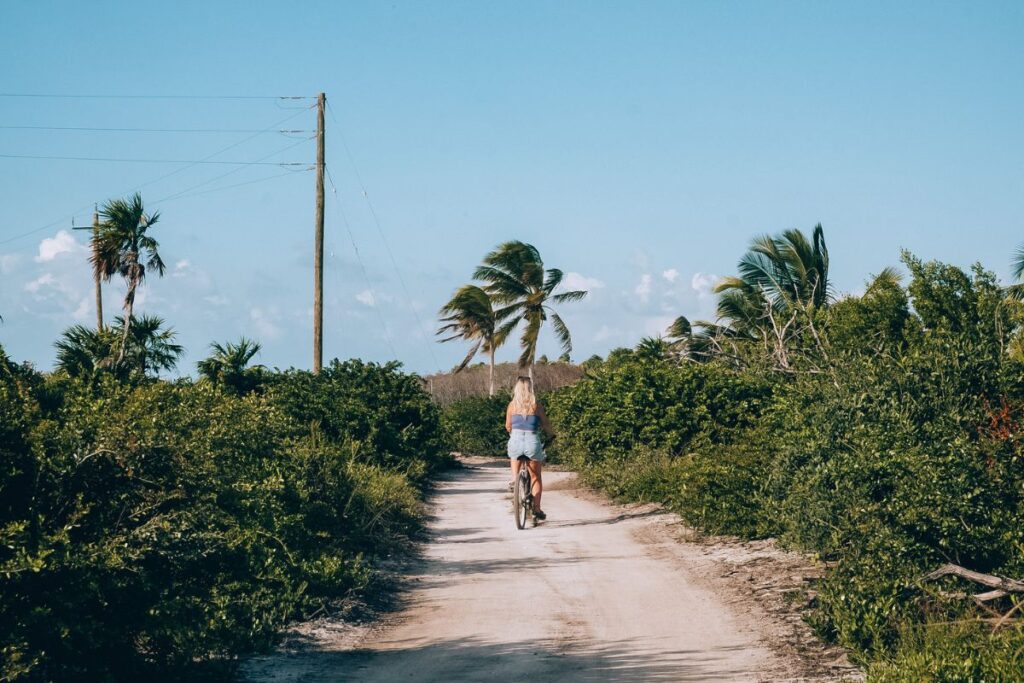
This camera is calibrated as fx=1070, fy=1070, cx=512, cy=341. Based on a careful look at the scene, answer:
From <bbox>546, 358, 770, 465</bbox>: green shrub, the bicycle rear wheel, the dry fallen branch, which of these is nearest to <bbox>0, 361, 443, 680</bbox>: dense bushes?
the dry fallen branch

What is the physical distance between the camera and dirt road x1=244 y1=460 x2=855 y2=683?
7129 millimetres

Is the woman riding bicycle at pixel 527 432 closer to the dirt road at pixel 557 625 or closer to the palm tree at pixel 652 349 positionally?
the dirt road at pixel 557 625

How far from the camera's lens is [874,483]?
27.9 feet

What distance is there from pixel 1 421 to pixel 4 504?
17.4 inches

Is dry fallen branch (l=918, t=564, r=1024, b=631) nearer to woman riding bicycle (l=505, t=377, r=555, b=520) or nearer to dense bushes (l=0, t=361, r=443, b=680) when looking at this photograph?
dense bushes (l=0, t=361, r=443, b=680)

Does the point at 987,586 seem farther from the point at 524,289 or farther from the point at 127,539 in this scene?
the point at 524,289

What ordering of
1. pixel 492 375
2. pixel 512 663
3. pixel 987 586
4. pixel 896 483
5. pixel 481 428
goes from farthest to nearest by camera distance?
pixel 492 375
pixel 481 428
pixel 896 483
pixel 987 586
pixel 512 663

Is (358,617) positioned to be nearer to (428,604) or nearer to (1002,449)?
(428,604)

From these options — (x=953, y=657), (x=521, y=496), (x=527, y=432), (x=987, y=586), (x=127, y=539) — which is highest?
(x=527, y=432)

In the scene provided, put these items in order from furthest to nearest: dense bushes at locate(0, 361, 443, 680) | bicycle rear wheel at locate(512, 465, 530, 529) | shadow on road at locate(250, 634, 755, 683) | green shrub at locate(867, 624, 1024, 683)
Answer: bicycle rear wheel at locate(512, 465, 530, 529)
shadow on road at locate(250, 634, 755, 683)
green shrub at locate(867, 624, 1024, 683)
dense bushes at locate(0, 361, 443, 680)

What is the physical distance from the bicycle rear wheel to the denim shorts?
195mm

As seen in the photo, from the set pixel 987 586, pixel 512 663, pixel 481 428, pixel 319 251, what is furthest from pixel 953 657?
pixel 481 428

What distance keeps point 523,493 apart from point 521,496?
1.9 inches

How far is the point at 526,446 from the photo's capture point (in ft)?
47.2
